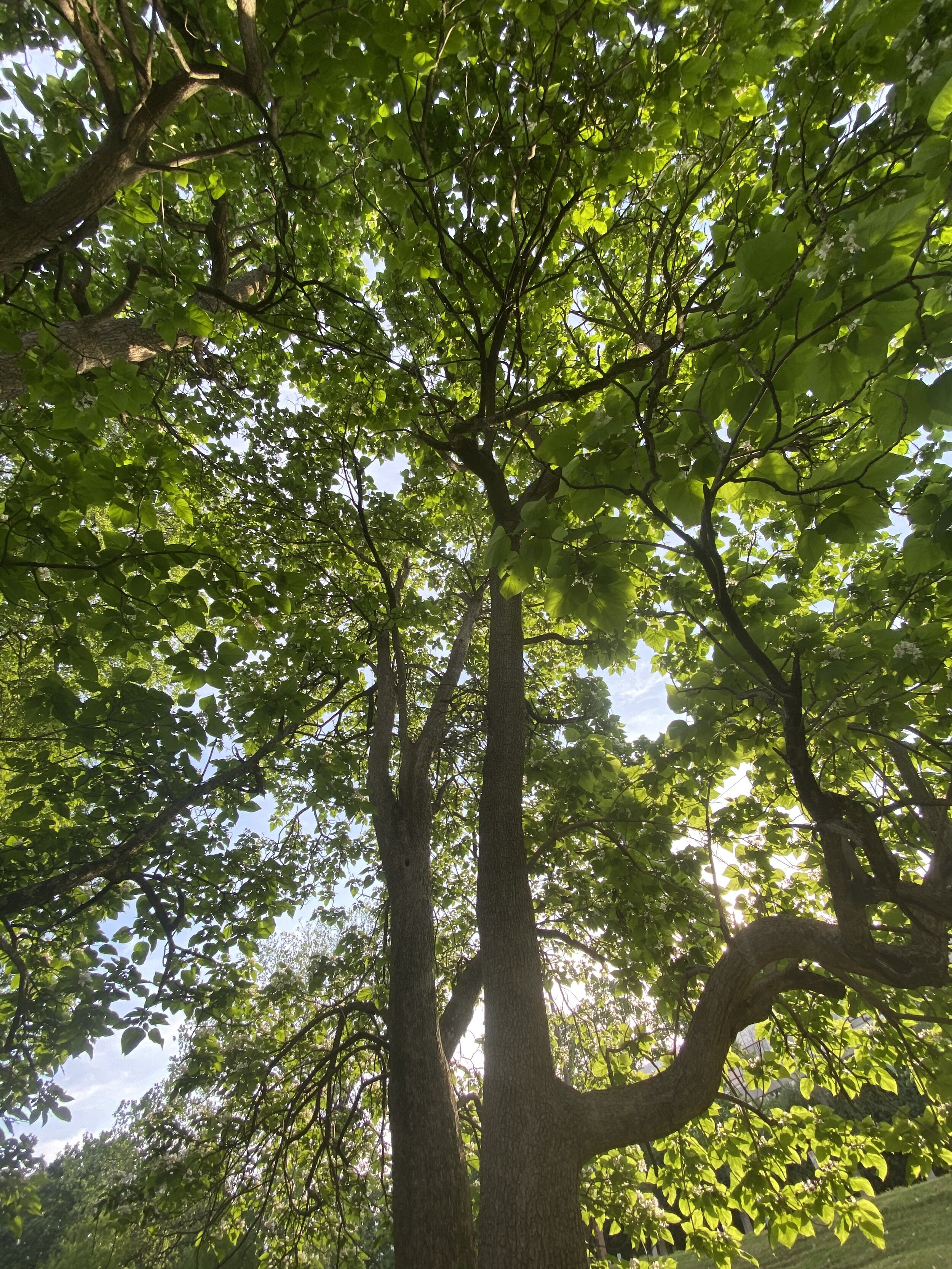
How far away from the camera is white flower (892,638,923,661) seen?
7.34 ft

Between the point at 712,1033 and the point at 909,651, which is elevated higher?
the point at 909,651

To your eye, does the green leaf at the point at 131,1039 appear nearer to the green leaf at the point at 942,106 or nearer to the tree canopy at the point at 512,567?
the tree canopy at the point at 512,567

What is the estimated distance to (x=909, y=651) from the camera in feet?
7.34

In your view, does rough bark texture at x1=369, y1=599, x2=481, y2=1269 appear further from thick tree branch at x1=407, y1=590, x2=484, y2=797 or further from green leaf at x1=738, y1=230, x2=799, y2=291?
green leaf at x1=738, y1=230, x2=799, y2=291

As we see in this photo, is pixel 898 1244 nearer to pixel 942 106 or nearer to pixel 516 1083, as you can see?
pixel 516 1083

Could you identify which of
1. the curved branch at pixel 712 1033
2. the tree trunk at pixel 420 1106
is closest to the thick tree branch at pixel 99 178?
the tree trunk at pixel 420 1106

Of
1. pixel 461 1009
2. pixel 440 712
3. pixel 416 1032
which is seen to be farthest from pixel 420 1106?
pixel 440 712

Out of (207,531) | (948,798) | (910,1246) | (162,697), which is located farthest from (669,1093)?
(910,1246)

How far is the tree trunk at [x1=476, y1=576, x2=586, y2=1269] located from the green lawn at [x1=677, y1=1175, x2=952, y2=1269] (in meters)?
7.49

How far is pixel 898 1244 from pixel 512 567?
14.8m

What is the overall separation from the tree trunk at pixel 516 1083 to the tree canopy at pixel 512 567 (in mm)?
21

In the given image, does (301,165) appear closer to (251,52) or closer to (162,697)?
(251,52)

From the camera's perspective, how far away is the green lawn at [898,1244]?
8070 millimetres

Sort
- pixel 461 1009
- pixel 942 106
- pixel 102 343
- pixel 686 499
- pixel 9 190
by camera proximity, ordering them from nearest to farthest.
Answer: pixel 942 106 < pixel 686 499 < pixel 9 190 < pixel 461 1009 < pixel 102 343
